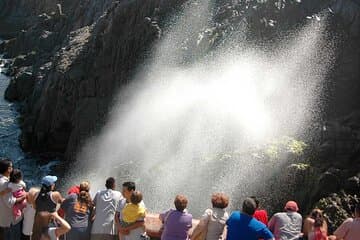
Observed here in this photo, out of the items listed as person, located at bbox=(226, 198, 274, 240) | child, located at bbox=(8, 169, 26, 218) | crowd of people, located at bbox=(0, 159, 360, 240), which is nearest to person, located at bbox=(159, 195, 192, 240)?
crowd of people, located at bbox=(0, 159, 360, 240)

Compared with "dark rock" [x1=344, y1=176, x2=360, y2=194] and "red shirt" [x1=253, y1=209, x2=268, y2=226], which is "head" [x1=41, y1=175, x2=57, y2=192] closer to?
"red shirt" [x1=253, y1=209, x2=268, y2=226]

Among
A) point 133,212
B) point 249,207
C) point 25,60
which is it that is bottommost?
point 133,212

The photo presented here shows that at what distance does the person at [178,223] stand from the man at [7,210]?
8.89ft

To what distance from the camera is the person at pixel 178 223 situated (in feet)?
28.7

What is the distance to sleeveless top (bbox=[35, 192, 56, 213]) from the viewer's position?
8.53 meters

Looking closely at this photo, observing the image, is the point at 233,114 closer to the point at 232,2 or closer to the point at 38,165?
the point at 232,2

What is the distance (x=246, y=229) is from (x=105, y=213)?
272cm

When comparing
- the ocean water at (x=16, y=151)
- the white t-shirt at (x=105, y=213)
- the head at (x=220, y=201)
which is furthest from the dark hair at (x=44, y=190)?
the ocean water at (x=16, y=151)

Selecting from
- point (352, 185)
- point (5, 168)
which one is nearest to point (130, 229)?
point (5, 168)

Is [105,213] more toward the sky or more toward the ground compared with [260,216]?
more toward the ground

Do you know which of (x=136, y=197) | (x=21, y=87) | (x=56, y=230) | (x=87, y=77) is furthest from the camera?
(x=21, y=87)

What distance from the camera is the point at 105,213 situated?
948cm

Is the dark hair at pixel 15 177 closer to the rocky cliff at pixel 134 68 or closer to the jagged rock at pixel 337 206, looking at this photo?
the jagged rock at pixel 337 206

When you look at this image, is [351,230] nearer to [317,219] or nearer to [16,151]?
[317,219]
